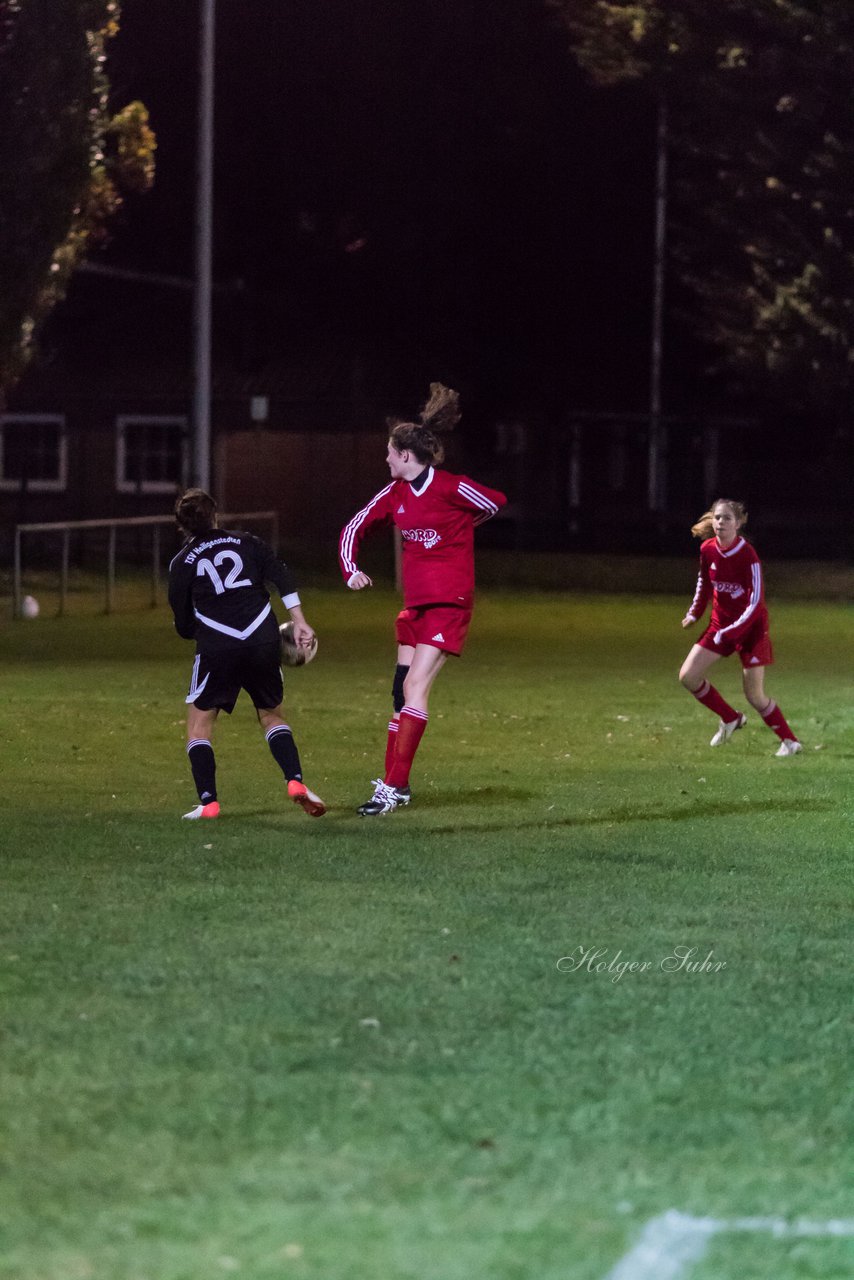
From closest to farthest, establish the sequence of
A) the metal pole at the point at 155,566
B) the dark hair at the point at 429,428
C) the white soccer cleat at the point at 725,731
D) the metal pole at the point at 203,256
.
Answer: the dark hair at the point at 429,428 < the white soccer cleat at the point at 725,731 < the metal pole at the point at 203,256 < the metal pole at the point at 155,566

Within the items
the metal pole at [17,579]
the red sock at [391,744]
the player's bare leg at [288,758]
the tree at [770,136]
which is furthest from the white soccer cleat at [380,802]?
the tree at [770,136]

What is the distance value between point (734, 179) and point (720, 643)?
821 inches

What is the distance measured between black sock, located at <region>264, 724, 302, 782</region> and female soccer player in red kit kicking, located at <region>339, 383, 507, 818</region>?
466 millimetres

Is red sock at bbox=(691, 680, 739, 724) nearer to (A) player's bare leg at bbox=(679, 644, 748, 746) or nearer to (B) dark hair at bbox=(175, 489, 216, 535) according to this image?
(A) player's bare leg at bbox=(679, 644, 748, 746)

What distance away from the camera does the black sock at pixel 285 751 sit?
9.73 metres

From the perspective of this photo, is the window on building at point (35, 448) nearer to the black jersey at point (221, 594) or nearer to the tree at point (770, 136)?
the tree at point (770, 136)

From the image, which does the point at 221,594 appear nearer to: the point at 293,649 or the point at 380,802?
the point at 293,649

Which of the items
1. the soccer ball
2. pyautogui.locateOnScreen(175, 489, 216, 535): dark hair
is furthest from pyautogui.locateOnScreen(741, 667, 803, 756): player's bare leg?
pyautogui.locateOnScreen(175, 489, 216, 535): dark hair

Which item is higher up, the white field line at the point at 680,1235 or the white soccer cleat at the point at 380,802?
the white field line at the point at 680,1235

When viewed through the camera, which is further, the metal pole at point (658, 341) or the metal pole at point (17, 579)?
the metal pole at point (658, 341)

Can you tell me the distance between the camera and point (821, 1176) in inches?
180

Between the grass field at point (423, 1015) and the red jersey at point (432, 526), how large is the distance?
3.67 ft

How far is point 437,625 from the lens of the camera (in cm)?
1020

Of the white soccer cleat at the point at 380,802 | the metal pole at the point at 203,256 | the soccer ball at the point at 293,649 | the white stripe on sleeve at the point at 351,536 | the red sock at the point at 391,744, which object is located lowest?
the white soccer cleat at the point at 380,802
